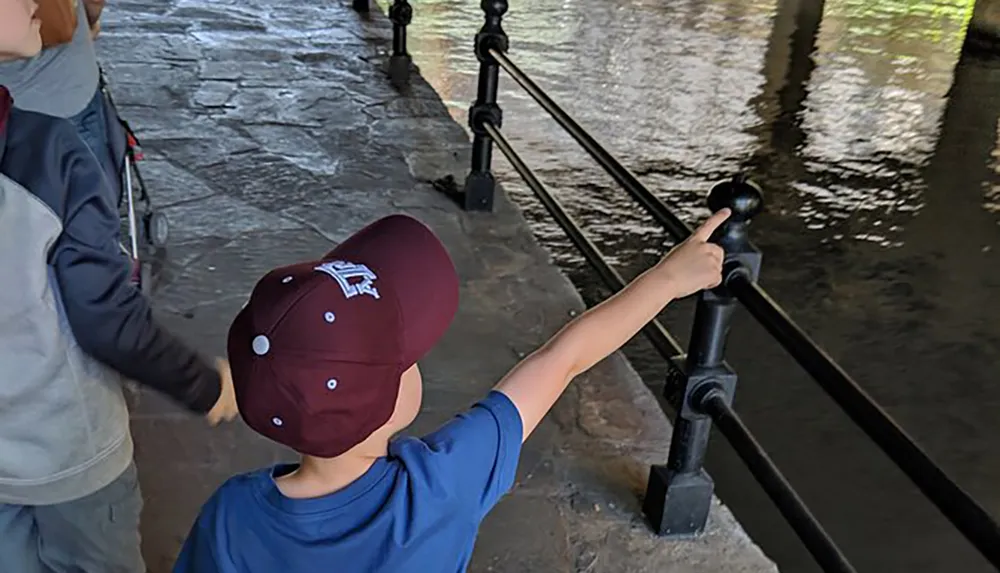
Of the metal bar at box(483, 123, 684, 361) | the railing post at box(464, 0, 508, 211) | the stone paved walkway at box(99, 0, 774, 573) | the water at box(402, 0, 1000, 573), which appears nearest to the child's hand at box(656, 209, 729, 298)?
the metal bar at box(483, 123, 684, 361)

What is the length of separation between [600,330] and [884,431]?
0.43 metres

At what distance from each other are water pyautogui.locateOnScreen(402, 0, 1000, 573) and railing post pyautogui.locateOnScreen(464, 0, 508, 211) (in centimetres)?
76

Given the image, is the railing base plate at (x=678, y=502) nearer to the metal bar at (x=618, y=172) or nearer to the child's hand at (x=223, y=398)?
the metal bar at (x=618, y=172)

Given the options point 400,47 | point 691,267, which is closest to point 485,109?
point 400,47

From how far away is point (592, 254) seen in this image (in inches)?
122

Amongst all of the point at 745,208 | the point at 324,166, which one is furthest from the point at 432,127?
the point at 745,208

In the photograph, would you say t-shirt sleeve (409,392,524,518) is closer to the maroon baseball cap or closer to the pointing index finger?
the maroon baseball cap

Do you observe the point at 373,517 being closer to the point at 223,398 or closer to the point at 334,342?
the point at 334,342

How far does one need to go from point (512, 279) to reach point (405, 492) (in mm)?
2503

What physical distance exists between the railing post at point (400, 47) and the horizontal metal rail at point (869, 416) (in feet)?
11.9

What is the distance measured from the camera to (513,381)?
54.0 inches

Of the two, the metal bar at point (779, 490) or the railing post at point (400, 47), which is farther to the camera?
the railing post at point (400, 47)

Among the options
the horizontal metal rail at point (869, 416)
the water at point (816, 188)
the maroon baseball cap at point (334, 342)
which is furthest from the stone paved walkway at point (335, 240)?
the maroon baseball cap at point (334, 342)

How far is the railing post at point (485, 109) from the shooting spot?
394 centimetres
